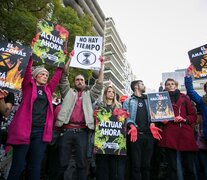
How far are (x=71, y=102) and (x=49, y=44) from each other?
1.05m

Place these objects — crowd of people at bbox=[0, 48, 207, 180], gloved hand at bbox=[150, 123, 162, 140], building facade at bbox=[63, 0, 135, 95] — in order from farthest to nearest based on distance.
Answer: building facade at bbox=[63, 0, 135, 95] < gloved hand at bbox=[150, 123, 162, 140] < crowd of people at bbox=[0, 48, 207, 180]

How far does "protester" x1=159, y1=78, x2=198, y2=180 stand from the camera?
12.1ft

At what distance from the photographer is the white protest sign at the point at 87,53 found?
4087mm

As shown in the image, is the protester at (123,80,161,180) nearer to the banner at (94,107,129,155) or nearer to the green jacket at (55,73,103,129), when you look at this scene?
the banner at (94,107,129,155)

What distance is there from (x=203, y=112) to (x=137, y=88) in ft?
4.00

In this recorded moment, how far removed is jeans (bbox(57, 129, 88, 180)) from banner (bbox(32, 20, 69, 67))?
1.19 m

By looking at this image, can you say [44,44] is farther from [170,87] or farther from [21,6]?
[21,6]

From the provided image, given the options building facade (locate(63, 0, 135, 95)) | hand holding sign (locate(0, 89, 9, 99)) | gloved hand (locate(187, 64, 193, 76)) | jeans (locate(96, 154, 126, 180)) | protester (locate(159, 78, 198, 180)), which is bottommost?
jeans (locate(96, 154, 126, 180))

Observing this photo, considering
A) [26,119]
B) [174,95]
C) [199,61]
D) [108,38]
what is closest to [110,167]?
[26,119]

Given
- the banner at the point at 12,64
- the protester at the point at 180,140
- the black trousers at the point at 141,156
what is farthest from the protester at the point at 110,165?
the banner at the point at 12,64

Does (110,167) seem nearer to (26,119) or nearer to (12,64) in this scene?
(26,119)

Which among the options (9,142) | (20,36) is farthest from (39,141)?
(20,36)

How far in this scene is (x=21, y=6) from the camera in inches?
357

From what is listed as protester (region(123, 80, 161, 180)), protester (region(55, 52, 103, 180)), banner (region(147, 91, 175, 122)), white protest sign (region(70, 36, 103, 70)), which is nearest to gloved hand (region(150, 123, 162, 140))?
protester (region(123, 80, 161, 180))
